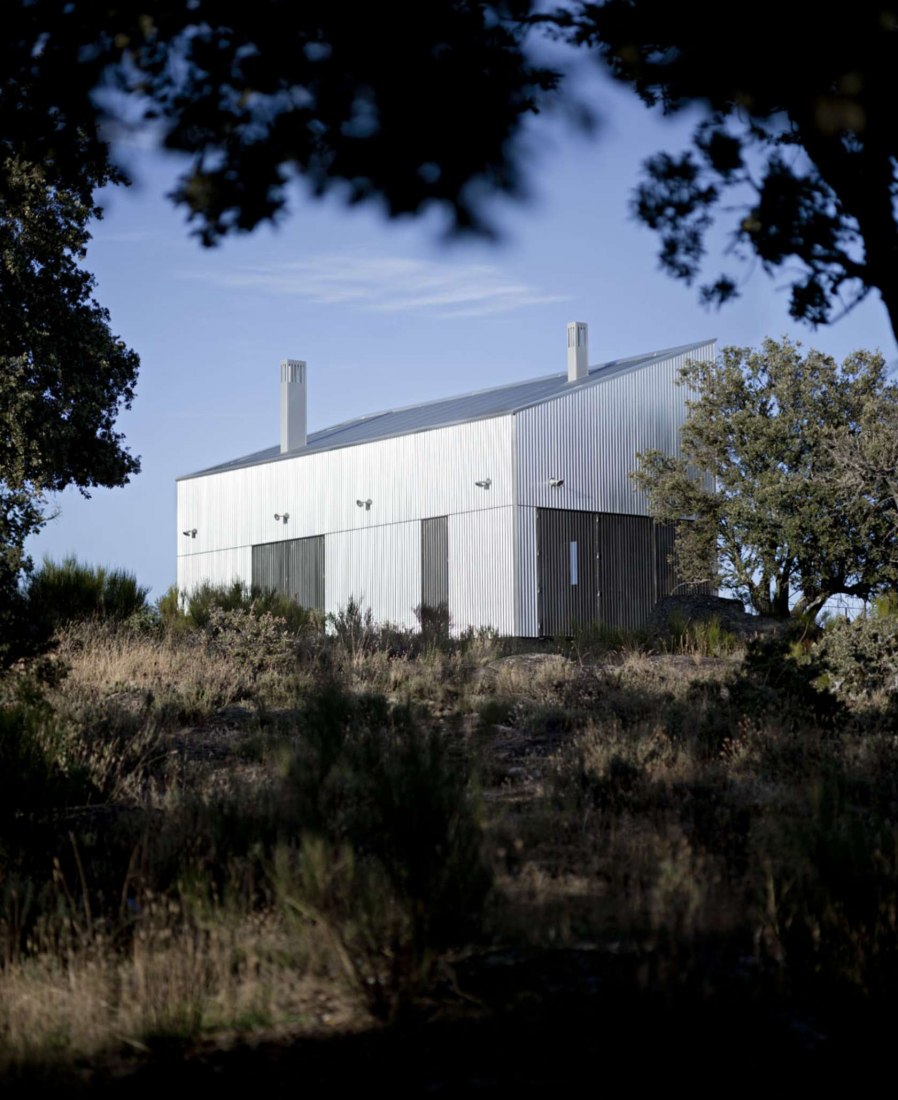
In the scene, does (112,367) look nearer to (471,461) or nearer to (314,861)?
(471,461)

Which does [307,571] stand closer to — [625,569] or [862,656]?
[625,569]

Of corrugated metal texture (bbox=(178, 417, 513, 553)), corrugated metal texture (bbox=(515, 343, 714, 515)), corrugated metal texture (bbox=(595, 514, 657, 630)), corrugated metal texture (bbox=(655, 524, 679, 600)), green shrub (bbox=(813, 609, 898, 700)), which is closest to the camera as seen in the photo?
green shrub (bbox=(813, 609, 898, 700))

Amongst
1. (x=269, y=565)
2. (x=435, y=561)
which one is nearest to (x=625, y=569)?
(x=435, y=561)

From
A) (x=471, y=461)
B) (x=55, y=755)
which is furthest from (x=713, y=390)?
(x=55, y=755)

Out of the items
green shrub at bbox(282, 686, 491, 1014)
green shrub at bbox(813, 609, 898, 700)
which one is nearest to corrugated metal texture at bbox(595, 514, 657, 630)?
green shrub at bbox(813, 609, 898, 700)

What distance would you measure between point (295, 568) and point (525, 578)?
8.32 metres

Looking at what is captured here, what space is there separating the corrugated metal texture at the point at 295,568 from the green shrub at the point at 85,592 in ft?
38.4

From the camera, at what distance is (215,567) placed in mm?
35531

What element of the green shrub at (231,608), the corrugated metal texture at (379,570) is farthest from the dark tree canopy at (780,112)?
the corrugated metal texture at (379,570)

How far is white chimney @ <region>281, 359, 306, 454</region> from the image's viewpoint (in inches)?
1412

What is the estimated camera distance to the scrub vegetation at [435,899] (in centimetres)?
465

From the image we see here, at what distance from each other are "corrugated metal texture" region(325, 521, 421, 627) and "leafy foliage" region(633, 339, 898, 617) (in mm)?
5615

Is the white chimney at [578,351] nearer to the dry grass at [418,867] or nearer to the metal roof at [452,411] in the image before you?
the metal roof at [452,411]

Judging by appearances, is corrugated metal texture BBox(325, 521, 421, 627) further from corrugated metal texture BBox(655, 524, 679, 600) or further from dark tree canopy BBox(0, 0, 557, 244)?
dark tree canopy BBox(0, 0, 557, 244)
